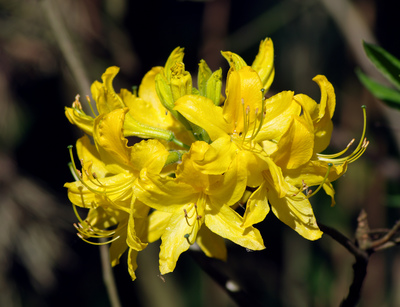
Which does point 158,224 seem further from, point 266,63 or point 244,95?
point 266,63

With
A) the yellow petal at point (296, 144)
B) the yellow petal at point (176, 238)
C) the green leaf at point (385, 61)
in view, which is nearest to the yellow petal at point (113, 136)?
the yellow petal at point (176, 238)

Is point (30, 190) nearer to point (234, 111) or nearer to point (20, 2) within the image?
point (20, 2)

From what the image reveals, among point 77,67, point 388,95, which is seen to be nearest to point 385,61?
point 388,95

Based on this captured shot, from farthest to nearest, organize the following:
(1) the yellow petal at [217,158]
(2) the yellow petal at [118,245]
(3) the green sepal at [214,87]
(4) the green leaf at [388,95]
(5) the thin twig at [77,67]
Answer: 1. (5) the thin twig at [77,67]
2. (4) the green leaf at [388,95]
3. (2) the yellow petal at [118,245]
4. (3) the green sepal at [214,87]
5. (1) the yellow petal at [217,158]

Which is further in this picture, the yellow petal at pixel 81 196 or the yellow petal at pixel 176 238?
the yellow petal at pixel 81 196

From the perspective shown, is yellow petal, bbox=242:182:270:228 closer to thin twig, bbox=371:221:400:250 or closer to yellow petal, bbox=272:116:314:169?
yellow petal, bbox=272:116:314:169

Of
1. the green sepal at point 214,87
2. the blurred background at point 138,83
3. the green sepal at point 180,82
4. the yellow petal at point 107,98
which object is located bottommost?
the blurred background at point 138,83

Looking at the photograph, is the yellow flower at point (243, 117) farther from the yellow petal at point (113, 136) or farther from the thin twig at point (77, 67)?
the thin twig at point (77, 67)
